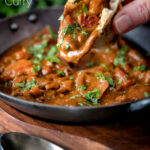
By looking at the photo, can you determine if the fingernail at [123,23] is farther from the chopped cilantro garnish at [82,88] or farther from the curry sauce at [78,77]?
the chopped cilantro garnish at [82,88]

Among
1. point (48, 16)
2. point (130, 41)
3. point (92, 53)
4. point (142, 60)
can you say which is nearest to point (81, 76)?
point (92, 53)

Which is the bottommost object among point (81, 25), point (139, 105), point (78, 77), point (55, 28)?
point (139, 105)

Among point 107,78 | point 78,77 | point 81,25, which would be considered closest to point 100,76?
point 107,78

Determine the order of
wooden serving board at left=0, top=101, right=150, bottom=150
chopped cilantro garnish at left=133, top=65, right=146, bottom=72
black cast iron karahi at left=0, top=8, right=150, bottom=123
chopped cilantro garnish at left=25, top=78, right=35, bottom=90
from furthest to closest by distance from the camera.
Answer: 1. chopped cilantro garnish at left=133, top=65, right=146, bottom=72
2. chopped cilantro garnish at left=25, top=78, right=35, bottom=90
3. wooden serving board at left=0, top=101, right=150, bottom=150
4. black cast iron karahi at left=0, top=8, right=150, bottom=123

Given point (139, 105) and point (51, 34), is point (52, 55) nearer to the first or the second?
point (51, 34)

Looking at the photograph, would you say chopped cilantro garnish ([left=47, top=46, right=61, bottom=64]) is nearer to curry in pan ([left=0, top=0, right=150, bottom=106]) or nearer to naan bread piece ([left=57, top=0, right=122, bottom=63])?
curry in pan ([left=0, top=0, right=150, bottom=106])

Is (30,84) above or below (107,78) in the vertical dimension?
above

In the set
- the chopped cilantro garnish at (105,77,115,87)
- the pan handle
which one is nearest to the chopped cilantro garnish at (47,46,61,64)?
the chopped cilantro garnish at (105,77,115,87)
